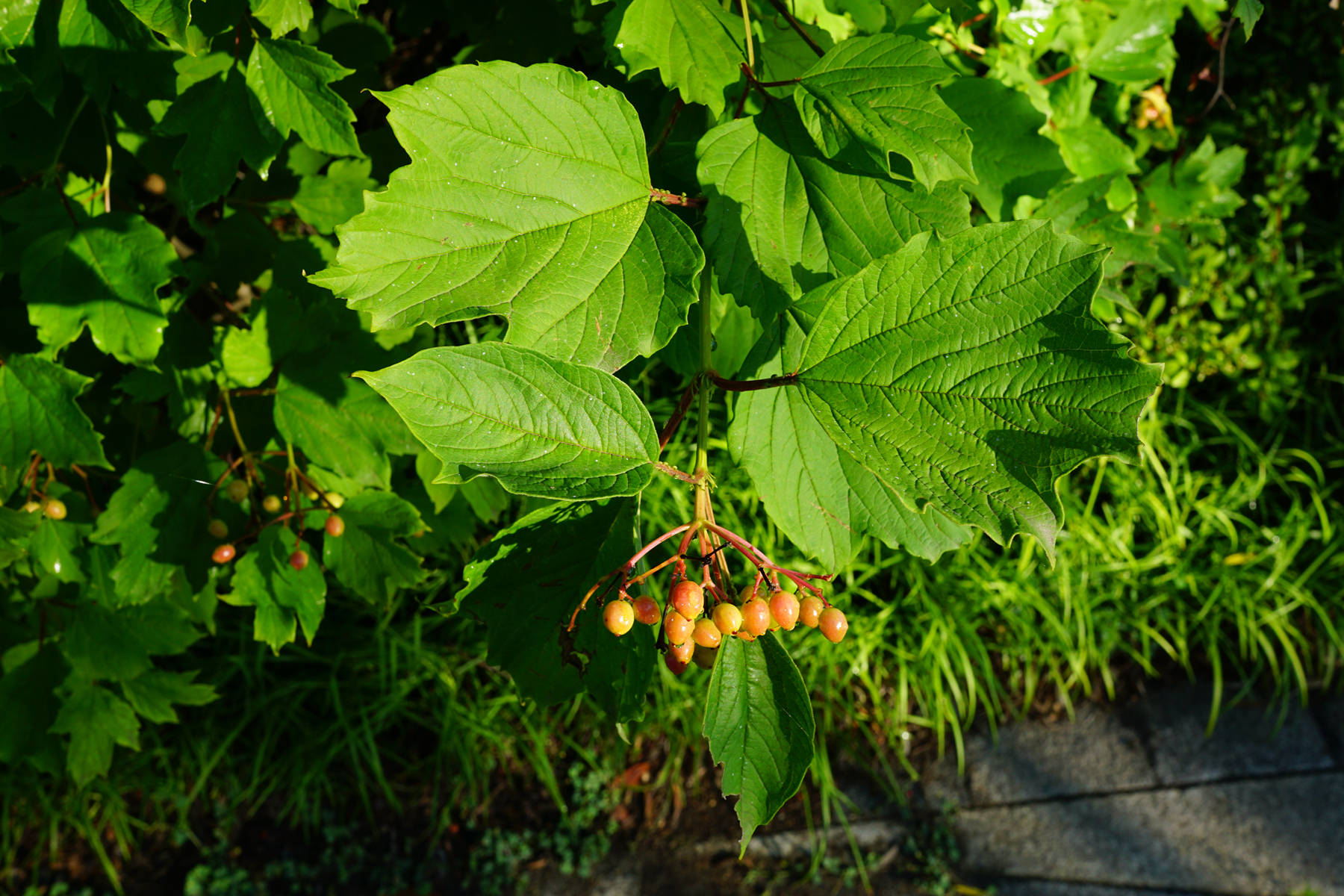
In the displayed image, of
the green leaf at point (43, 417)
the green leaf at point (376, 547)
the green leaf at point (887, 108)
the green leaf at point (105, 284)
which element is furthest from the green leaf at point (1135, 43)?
the green leaf at point (43, 417)

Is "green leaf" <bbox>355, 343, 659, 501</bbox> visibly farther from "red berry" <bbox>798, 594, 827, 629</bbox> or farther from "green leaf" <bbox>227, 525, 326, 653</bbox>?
"green leaf" <bbox>227, 525, 326, 653</bbox>

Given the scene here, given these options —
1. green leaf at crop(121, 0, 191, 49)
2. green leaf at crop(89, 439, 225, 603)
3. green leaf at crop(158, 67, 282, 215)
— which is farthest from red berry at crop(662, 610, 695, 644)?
green leaf at crop(89, 439, 225, 603)

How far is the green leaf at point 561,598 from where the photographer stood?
88 cm

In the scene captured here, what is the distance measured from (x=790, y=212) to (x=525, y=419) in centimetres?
35

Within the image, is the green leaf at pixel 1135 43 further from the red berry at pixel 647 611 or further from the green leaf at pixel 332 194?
the red berry at pixel 647 611

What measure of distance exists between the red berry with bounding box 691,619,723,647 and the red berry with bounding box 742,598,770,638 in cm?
2

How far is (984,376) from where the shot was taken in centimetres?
72

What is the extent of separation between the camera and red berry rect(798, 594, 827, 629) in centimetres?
79

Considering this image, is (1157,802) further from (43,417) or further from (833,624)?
(43,417)

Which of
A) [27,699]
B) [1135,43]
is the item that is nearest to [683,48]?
[1135,43]

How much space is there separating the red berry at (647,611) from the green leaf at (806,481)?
0.17m

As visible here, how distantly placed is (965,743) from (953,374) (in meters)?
2.62

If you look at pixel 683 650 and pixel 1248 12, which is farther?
pixel 1248 12

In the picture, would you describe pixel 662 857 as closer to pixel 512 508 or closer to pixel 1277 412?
pixel 512 508
